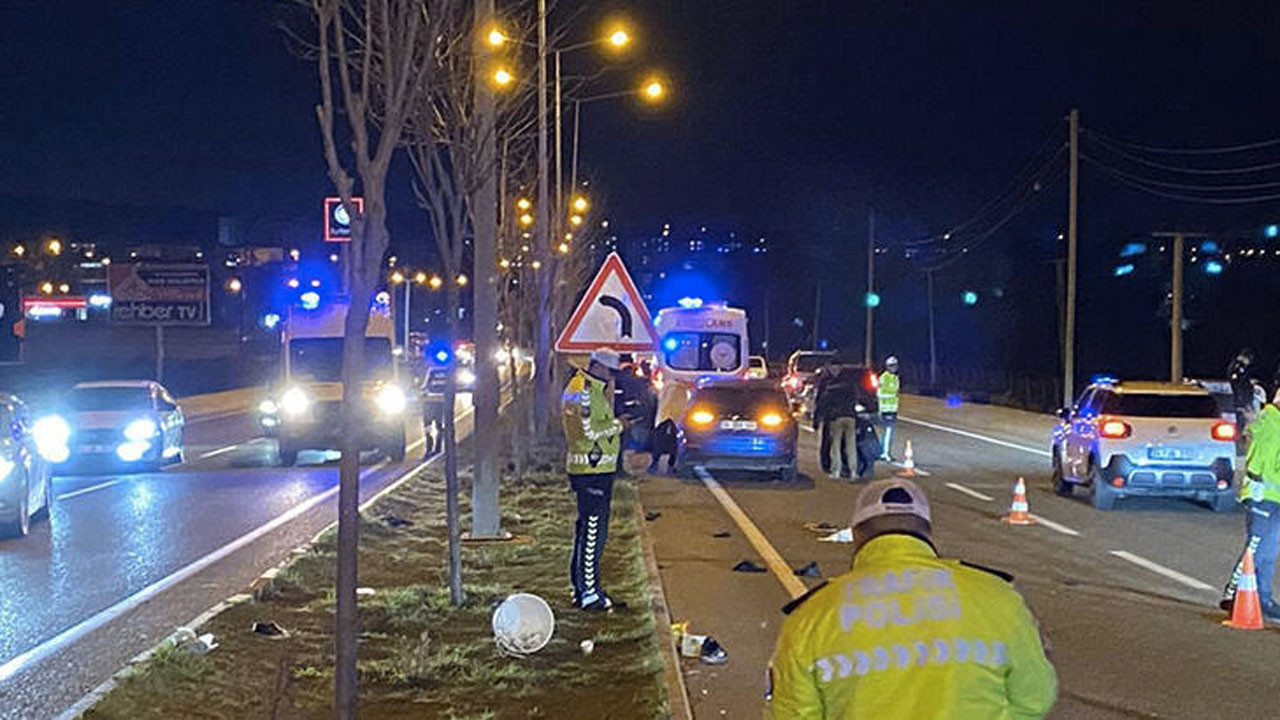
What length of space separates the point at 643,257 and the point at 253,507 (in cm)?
8328

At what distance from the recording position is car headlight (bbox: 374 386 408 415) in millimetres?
25320

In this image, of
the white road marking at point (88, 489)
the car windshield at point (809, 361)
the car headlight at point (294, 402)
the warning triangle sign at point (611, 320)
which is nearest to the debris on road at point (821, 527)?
the warning triangle sign at point (611, 320)

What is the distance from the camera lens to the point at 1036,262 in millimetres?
70062

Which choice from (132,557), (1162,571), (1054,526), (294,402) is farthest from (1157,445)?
(294,402)

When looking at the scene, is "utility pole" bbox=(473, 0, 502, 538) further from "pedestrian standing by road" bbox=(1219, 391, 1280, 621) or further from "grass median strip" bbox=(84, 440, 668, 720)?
"pedestrian standing by road" bbox=(1219, 391, 1280, 621)

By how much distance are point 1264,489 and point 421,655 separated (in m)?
6.50

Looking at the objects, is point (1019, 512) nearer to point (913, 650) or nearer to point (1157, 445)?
point (1157, 445)

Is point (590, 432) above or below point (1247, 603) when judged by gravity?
above

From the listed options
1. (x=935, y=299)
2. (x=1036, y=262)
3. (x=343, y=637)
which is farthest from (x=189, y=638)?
(x=935, y=299)

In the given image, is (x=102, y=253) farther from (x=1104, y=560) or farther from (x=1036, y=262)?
(x=1104, y=560)

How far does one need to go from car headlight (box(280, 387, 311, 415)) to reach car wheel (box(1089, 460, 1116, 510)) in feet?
42.9

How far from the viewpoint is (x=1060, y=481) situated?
20734 mm

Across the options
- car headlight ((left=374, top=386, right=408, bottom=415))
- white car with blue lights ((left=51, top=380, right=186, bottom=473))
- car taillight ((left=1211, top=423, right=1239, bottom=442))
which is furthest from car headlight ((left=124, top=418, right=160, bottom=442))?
car taillight ((left=1211, top=423, right=1239, bottom=442))

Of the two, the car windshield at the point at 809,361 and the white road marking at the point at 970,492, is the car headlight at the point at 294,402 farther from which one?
the car windshield at the point at 809,361
